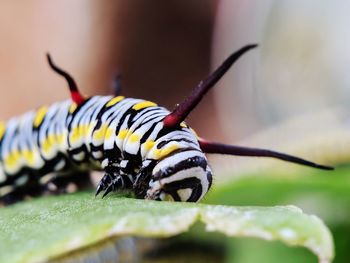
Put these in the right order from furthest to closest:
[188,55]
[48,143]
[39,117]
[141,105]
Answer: [188,55], [39,117], [48,143], [141,105]

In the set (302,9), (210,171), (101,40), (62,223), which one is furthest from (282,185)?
(302,9)

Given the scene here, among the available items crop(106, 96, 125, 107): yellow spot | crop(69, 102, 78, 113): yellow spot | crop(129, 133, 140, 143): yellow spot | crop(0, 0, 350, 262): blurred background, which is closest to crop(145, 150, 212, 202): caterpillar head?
crop(129, 133, 140, 143): yellow spot

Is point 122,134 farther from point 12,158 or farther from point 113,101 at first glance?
point 12,158

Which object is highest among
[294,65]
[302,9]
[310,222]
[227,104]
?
[310,222]

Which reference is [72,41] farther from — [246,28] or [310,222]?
[310,222]

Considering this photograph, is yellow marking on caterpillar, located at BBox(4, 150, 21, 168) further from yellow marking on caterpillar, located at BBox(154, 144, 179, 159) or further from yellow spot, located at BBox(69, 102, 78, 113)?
yellow marking on caterpillar, located at BBox(154, 144, 179, 159)

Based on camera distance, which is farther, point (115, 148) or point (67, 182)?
point (67, 182)

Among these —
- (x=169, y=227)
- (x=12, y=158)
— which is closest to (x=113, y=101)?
(x=12, y=158)
